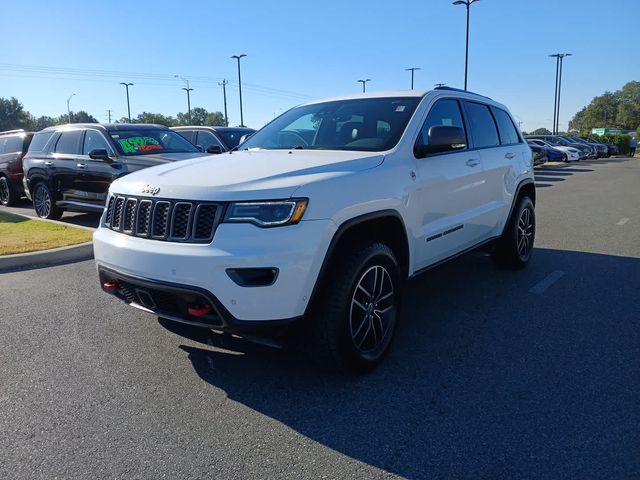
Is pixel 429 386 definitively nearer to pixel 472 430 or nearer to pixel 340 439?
pixel 472 430

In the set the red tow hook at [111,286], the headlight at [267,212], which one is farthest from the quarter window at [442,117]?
the red tow hook at [111,286]

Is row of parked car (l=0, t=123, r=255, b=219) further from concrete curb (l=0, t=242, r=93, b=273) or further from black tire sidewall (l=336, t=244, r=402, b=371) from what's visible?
black tire sidewall (l=336, t=244, r=402, b=371)

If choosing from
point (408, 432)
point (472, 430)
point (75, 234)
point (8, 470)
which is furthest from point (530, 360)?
point (75, 234)

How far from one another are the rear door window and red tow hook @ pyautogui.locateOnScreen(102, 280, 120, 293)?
271 inches

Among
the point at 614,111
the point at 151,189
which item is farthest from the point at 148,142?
the point at 614,111

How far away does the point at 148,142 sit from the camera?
927 cm

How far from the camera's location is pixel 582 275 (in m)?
5.84

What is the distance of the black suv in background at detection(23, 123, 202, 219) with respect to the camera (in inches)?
343

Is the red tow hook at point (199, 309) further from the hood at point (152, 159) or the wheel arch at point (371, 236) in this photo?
the hood at point (152, 159)

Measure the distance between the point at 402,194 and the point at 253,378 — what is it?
161 cm

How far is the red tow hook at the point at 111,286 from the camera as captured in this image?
3502 mm

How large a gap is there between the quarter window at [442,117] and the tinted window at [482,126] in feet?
0.90

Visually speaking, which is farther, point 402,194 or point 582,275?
point 582,275

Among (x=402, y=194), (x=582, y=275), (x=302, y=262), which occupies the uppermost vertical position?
(x=402, y=194)
